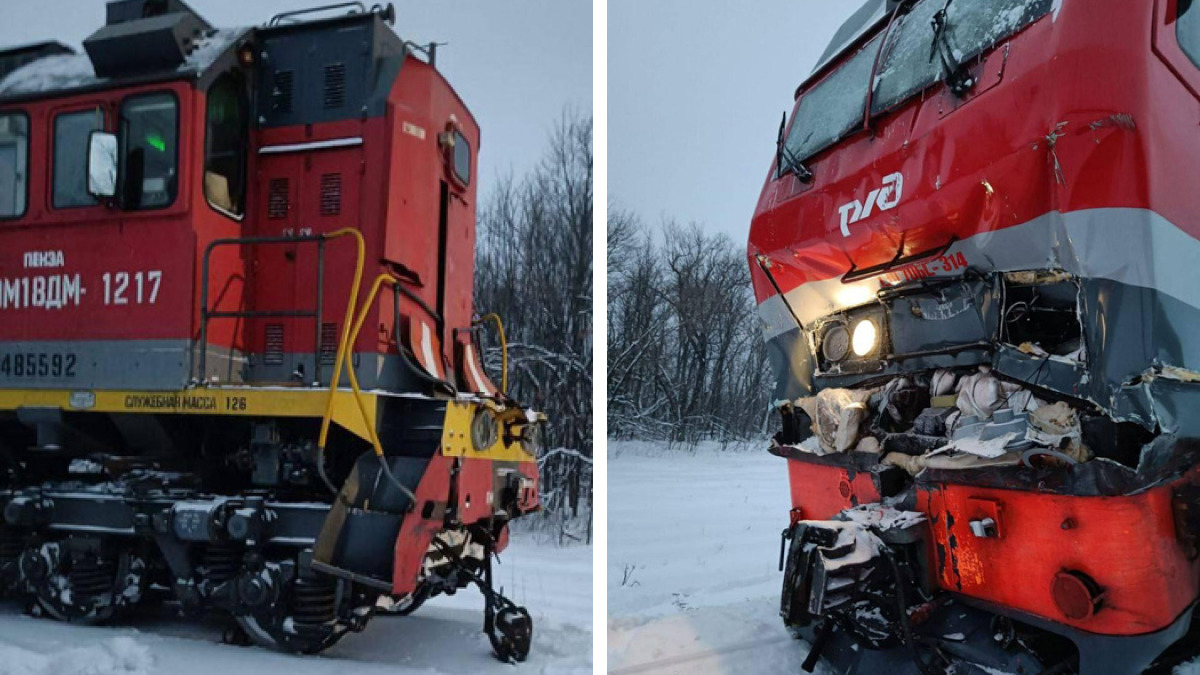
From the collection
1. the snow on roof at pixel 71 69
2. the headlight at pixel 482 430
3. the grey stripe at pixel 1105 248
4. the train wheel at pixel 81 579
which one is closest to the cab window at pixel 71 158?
the snow on roof at pixel 71 69

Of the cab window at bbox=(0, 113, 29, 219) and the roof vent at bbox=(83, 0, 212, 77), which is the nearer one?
the roof vent at bbox=(83, 0, 212, 77)

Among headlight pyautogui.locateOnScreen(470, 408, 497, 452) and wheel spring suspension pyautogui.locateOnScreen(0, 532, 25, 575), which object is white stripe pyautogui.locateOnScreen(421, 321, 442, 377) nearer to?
headlight pyautogui.locateOnScreen(470, 408, 497, 452)

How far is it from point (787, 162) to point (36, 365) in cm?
461

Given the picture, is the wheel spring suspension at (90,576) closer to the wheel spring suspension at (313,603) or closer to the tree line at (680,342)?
the wheel spring suspension at (313,603)

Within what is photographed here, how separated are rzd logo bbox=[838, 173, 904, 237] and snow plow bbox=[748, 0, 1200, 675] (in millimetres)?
12

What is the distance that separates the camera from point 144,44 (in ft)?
15.7

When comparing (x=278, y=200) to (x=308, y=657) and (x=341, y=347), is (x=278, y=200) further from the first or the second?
(x=308, y=657)

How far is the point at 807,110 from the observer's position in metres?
4.43

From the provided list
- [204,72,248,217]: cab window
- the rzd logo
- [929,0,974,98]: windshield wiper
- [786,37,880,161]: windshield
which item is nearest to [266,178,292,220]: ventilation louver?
[204,72,248,217]: cab window

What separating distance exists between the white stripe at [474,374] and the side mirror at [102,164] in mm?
2398

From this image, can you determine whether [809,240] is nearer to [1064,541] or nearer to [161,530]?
[1064,541]

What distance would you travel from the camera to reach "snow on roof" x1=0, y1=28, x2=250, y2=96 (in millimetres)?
4797

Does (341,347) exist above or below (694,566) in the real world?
above

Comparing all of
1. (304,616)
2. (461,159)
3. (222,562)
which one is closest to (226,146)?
(461,159)
